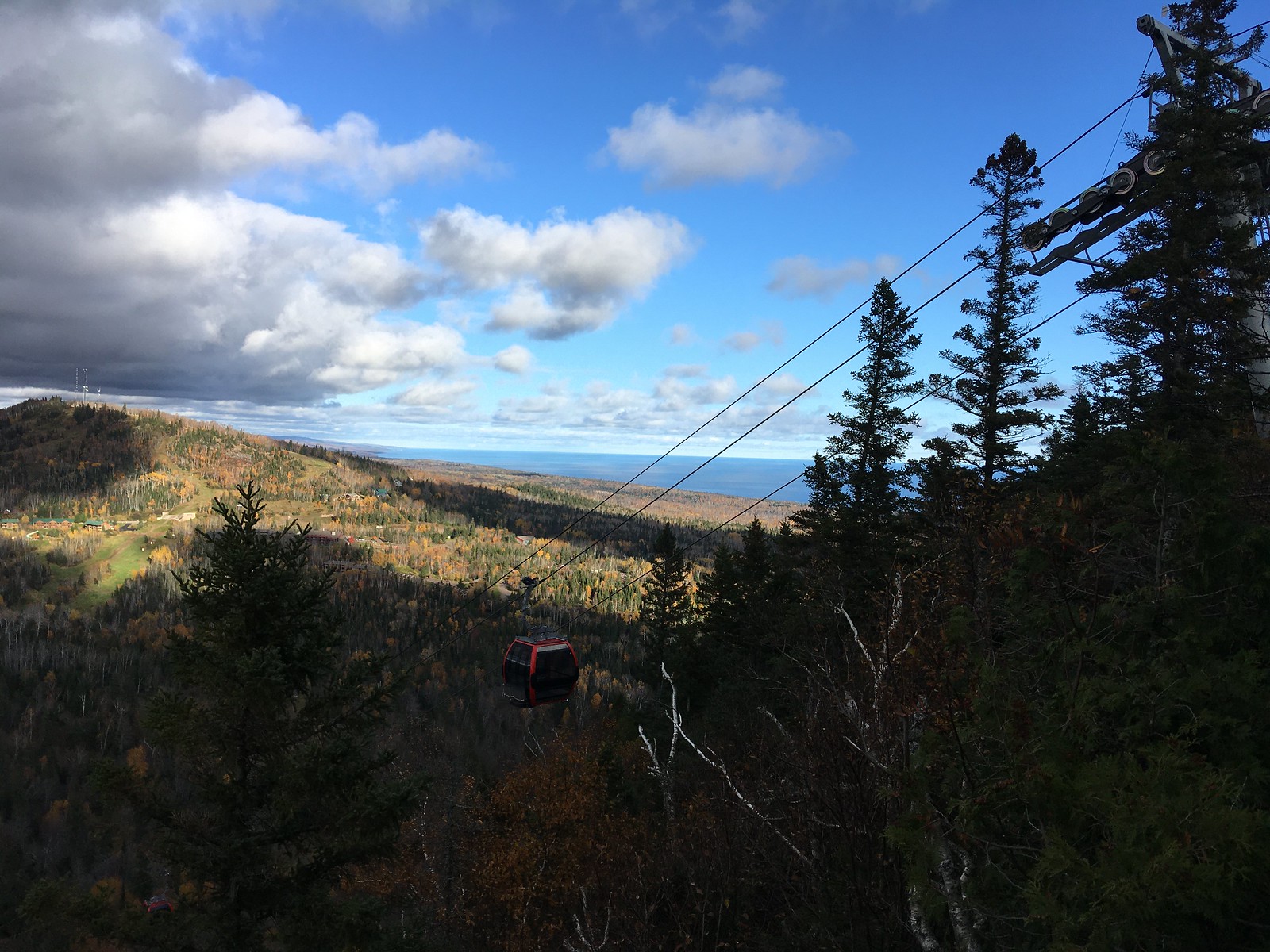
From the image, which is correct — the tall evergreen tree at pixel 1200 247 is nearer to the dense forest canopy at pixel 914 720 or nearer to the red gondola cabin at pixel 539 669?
the dense forest canopy at pixel 914 720

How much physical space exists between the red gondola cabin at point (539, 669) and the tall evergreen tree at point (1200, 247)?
60.2 feet

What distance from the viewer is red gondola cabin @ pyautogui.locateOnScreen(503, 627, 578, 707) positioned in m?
22.0

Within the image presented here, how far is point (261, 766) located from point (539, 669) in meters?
12.8

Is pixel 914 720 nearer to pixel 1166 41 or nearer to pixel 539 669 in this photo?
pixel 539 669

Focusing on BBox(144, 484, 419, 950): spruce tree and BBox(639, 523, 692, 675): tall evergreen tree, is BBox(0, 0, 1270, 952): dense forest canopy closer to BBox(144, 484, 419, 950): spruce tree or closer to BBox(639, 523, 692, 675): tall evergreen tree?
BBox(144, 484, 419, 950): spruce tree

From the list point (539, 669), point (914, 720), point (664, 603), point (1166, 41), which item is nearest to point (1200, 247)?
point (1166, 41)

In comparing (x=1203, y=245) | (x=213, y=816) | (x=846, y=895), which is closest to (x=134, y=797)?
(x=213, y=816)

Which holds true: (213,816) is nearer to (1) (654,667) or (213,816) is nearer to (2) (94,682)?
(1) (654,667)

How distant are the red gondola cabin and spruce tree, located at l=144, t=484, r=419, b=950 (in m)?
11.8

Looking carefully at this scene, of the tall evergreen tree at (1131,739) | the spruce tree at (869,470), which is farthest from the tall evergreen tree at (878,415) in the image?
the tall evergreen tree at (1131,739)

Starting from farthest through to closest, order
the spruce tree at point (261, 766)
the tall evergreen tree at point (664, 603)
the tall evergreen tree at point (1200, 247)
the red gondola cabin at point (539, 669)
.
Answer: the tall evergreen tree at point (664, 603)
the red gondola cabin at point (539, 669)
the tall evergreen tree at point (1200, 247)
the spruce tree at point (261, 766)

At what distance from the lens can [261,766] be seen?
964 cm

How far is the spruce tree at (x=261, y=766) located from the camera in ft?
30.1

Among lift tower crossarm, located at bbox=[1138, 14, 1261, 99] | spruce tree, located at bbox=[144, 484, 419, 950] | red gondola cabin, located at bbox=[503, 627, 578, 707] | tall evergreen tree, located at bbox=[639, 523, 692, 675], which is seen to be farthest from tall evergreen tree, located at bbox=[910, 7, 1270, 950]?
tall evergreen tree, located at bbox=[639, 523, 692, 675]
